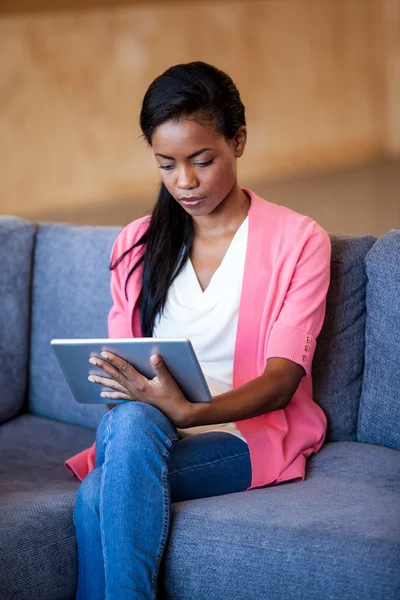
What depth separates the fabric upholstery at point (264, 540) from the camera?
145 centimetres

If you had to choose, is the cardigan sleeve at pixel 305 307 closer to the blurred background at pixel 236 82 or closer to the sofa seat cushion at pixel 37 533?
the sofa seat cushion at pixel 37 533

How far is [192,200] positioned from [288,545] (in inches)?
28.6

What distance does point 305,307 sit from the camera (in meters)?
1.81

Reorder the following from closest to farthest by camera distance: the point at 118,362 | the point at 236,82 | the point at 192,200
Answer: the point at 118,362 → the point at 192,200 → the point at 236,82

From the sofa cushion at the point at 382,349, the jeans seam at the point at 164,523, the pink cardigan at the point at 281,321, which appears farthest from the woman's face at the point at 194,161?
the jeans seam at the point at 164,523

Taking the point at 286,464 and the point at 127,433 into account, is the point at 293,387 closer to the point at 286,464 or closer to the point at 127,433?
the point at 286,464

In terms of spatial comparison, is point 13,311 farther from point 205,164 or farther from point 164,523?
point 164,523

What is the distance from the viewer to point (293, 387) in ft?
5.82

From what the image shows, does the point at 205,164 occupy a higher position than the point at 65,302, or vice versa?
the point at 205,164

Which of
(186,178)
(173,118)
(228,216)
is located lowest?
(228,216)

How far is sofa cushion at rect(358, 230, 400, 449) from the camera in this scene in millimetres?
1939

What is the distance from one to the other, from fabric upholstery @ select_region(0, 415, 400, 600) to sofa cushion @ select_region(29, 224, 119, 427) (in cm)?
45

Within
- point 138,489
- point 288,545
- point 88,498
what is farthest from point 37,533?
point 288,545

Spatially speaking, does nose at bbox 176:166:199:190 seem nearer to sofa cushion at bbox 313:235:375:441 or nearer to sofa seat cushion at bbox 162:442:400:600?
sofa cushion at bbox 313:235:375:441
